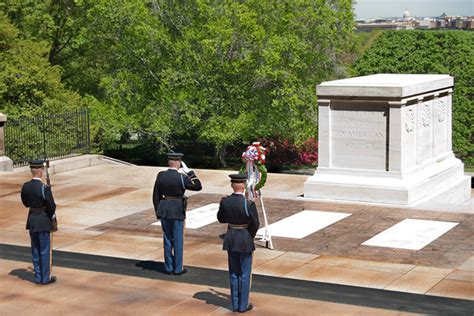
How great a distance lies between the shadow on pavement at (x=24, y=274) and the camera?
38.6 ft

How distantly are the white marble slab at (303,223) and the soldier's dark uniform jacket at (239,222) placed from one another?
4.14 meters

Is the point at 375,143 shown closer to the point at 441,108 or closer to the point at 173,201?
the point at 441,108

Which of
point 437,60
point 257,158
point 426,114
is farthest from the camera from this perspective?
point 437,60

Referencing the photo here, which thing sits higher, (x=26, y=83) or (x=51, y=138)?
(x=26, y=83)

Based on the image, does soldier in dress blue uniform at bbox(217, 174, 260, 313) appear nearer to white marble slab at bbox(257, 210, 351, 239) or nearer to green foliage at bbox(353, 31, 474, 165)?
white marble slab at bbox(257, 210, 351, 239)

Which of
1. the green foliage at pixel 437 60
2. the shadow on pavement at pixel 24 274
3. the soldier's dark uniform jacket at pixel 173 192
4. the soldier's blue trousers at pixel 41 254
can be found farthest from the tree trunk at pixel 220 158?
the soldier's blue trousers at pixel 41 254

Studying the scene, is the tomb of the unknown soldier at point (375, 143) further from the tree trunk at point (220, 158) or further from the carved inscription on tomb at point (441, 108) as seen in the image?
the tree trunk at point (220, 158)

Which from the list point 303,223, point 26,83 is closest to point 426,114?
point 303,223

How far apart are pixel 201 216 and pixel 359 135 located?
3666 millimetres

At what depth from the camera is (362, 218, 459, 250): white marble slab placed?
43.9 feet

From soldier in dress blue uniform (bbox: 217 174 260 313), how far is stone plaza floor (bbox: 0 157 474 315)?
10.9 inches

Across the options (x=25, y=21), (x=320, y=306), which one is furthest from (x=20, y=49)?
(x=320, y=306)

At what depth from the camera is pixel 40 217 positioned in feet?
36.7

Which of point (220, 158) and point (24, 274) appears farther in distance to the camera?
point (220, 158)
